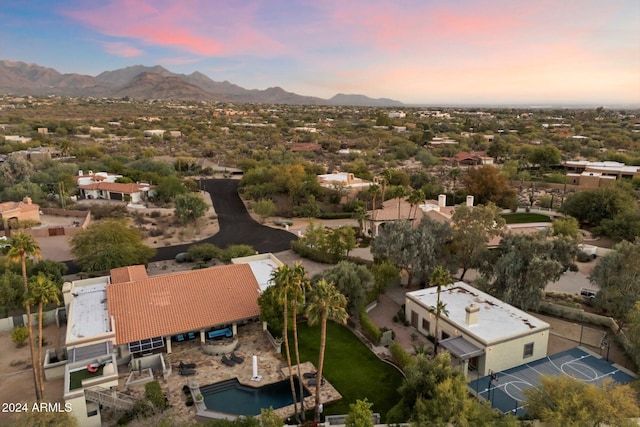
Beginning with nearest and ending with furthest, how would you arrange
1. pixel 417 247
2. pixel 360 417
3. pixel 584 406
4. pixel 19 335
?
1. pixel 584 406
2. pixel 360 417
3. pixel 19 335
4. pixel 417 247

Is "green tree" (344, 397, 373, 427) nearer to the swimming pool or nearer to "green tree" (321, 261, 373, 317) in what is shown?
the swimming pool

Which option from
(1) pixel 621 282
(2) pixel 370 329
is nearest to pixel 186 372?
(2) pixel 370 329

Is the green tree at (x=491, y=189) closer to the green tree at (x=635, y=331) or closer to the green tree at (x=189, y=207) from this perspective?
the green tree at (x=635, y=331)

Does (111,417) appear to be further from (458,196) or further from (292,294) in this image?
(458,196)

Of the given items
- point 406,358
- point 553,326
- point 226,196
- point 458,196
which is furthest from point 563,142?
point 406,358

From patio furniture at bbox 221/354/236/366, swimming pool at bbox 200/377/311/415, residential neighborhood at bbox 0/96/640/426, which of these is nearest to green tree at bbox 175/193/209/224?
residential neighborhood at bbox 0/96/640/426

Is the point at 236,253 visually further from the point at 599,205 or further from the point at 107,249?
the point at 599,205

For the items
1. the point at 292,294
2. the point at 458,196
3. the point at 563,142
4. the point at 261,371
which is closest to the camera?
the point at 292,294
